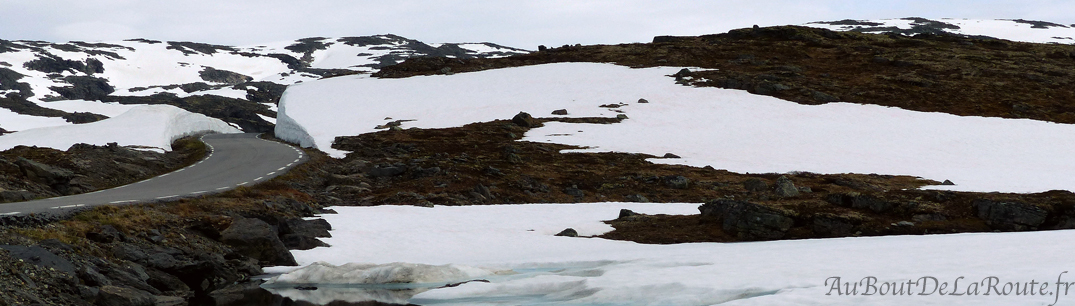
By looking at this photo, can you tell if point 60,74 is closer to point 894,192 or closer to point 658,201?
point 658,201

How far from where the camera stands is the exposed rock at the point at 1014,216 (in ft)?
61.5

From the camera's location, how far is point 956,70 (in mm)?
66500

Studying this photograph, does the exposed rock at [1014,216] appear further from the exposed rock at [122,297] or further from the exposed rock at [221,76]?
the exposed rock at [221,76]

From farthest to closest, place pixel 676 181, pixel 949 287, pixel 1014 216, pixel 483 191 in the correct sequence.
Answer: pixel 676 181, pixel 483 191, pixel 1014 216, pixel 949 287

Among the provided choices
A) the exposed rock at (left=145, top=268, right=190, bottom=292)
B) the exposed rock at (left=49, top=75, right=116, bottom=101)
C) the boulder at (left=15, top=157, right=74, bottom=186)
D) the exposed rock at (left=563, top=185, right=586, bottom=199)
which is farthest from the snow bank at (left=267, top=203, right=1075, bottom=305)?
the exposed rock at (left=49, top=75, right=116, bottom=101)

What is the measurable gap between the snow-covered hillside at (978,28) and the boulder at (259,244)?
509ft

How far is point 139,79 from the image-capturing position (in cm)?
16962

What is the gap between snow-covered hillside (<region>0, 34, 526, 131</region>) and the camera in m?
106

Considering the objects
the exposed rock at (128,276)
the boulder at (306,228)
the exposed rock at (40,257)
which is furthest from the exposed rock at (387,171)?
the exposed rock at (40,257)

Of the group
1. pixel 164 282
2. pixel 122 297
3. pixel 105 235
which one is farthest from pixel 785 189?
pixel 122 297

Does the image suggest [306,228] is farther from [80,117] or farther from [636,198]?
[80,117]

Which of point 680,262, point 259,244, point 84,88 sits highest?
point 680,262

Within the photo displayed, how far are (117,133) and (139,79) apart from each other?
13739cm

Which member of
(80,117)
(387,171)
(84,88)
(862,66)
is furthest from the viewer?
(84,88)
